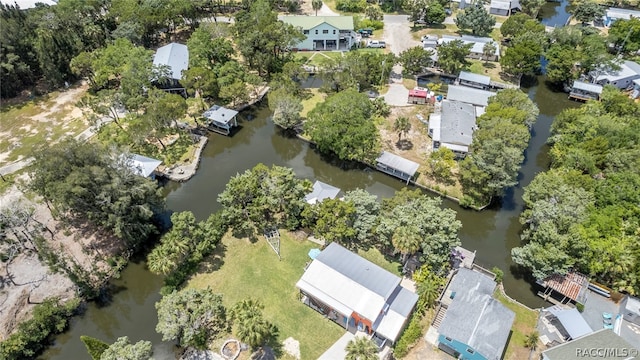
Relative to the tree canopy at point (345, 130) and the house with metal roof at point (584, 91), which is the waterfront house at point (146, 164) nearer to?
the tree canopy at point (345, 130)

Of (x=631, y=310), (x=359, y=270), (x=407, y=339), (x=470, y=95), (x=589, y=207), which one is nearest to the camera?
(x=407, y=339)

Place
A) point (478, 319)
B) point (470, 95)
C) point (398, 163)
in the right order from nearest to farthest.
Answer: point (478, 319) → point (398, 163) → point (470, 95)

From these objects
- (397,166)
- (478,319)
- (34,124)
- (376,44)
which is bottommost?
(478,319)

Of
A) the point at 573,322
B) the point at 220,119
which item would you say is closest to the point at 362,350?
the point at 573,322

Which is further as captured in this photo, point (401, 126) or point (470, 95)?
point (470, 95)

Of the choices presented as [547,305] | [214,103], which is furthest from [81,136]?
[547,305]

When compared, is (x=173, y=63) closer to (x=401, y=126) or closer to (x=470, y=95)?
(x=401, y=126)

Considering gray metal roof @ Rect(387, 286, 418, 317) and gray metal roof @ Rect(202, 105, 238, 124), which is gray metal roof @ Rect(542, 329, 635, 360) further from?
gray metal roof @ Rect(202, 105, 238, 124)
